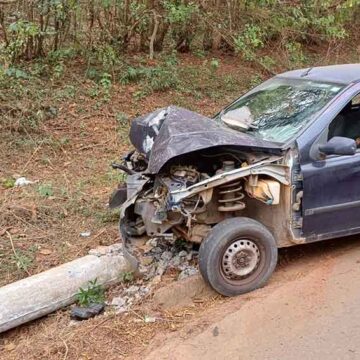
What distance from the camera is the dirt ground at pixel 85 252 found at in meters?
3.86

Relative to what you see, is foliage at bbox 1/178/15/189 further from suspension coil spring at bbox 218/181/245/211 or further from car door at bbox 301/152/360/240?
car door at bbox 301/152/360/240

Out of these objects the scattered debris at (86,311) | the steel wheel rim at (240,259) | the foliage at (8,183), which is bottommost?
the foliage at (8,183)

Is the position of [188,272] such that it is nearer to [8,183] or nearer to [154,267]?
[154,267]

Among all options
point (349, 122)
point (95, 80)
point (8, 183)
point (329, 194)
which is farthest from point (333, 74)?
point (95, 80)

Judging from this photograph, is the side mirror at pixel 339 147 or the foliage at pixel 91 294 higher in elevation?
the side mirror at pixel 339 147

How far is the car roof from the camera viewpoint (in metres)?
4.99

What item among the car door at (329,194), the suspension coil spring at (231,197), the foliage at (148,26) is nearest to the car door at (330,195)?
the car door at (329,194)

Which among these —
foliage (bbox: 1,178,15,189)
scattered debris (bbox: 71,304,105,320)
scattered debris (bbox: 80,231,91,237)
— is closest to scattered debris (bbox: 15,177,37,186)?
foliage (bbox: 1,178,15,189)

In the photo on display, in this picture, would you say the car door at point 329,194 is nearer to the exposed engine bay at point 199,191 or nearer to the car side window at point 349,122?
the exposed engine bay at point 199,191

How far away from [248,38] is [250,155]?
7.06 m

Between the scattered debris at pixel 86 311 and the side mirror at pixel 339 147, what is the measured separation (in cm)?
225

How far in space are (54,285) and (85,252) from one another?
80cm

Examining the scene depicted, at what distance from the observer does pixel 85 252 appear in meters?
5.23

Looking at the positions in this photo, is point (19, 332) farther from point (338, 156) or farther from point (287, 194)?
point (338, 156)
